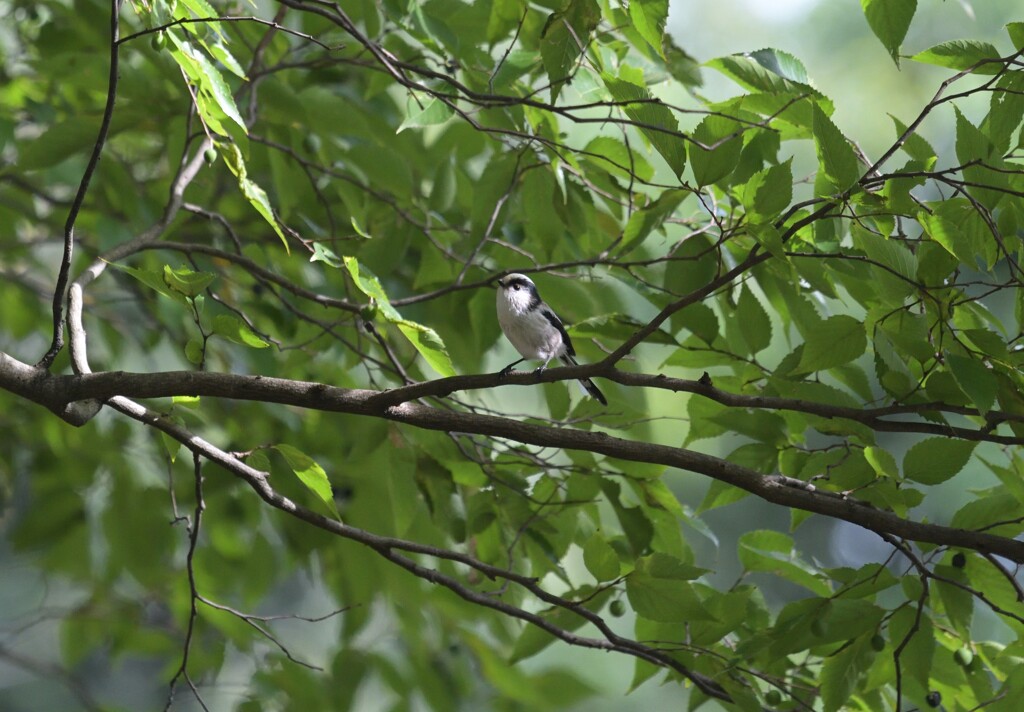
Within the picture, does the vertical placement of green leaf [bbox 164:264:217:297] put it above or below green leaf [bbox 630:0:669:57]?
below

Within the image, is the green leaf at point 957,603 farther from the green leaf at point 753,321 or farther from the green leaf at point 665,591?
the green leaf at point 753,321

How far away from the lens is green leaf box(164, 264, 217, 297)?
5.35ft

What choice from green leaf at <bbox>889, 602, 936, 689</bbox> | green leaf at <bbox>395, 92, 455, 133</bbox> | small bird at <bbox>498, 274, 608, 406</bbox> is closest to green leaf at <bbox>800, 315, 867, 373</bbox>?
green leaf at <bbox>889, 602, 936, 689</bbox>

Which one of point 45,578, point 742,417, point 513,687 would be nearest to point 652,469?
point 742,417

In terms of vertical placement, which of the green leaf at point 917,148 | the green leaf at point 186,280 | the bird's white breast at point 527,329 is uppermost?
the bird's white breast at point 527,329

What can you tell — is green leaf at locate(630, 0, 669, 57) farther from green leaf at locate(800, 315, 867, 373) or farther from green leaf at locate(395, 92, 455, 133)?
green leaf at locate(800, 315, 867, 373)

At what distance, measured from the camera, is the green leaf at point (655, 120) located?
170 centimetres

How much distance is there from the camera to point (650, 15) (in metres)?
1.81

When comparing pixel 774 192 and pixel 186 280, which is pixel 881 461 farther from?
pixel 186 280

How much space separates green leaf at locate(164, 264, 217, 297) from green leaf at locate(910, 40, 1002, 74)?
1.27 metres

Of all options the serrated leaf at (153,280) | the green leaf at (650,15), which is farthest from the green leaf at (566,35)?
the serrated leaf at (153,280)

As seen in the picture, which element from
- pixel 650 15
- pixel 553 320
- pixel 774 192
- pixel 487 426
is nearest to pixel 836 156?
pixel 774 192

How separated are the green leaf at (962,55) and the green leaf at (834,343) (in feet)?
1.56

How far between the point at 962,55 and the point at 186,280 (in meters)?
1.41
